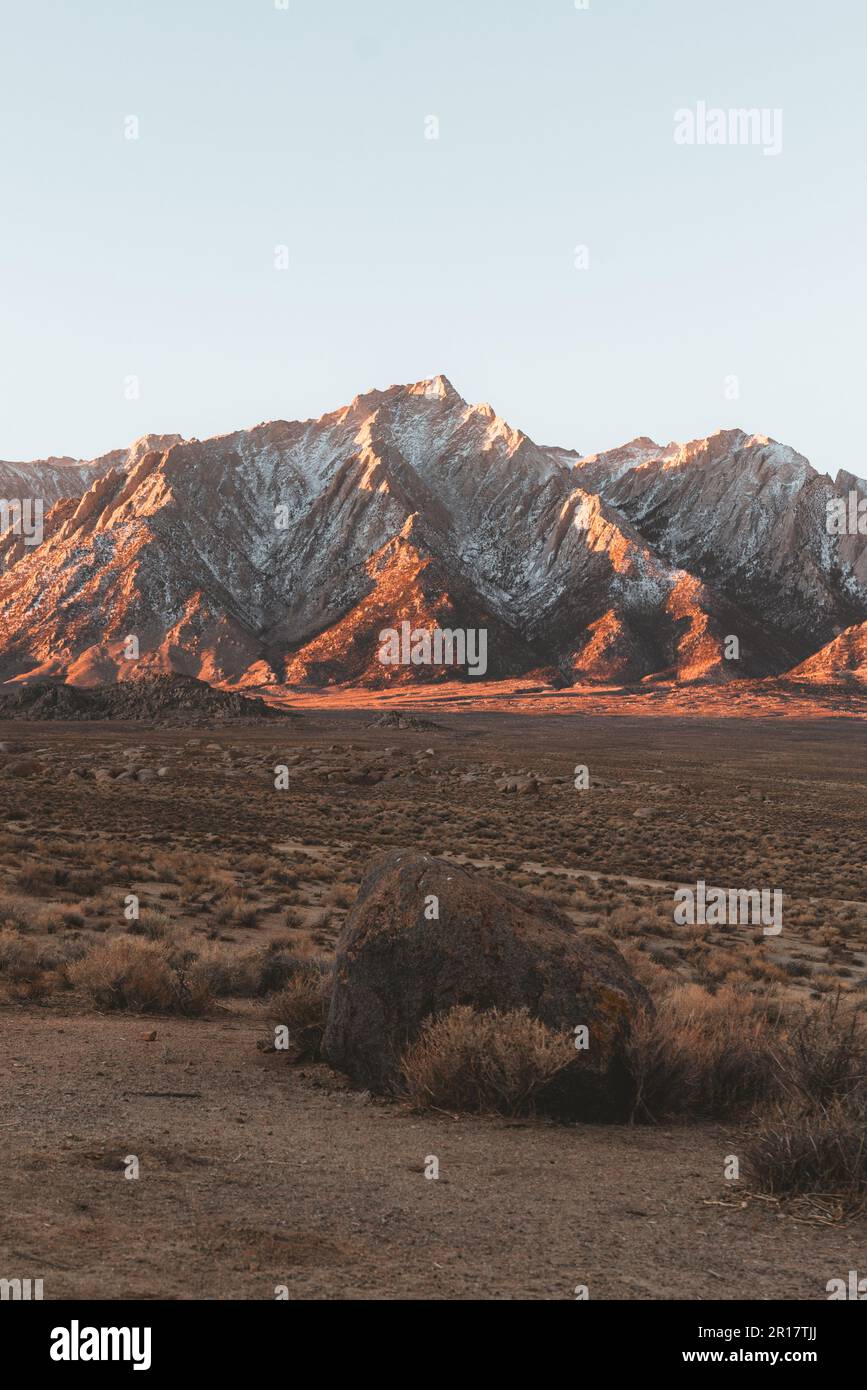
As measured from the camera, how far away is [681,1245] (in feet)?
18.5

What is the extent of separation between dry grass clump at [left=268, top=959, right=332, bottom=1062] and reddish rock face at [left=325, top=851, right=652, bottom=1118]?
0.79 metres

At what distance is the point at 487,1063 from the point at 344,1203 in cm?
226

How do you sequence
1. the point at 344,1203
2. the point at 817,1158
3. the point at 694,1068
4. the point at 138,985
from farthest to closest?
the point at 138,985, the point at 694,1068, the point at 817,1158, the point at 344,1203

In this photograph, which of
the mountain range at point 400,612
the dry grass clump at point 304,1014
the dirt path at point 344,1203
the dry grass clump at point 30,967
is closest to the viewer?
the dirt path at point 344,1203

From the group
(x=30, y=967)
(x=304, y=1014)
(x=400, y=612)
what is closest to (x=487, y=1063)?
(x=304, y=1014)

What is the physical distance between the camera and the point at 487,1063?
26.6 ft

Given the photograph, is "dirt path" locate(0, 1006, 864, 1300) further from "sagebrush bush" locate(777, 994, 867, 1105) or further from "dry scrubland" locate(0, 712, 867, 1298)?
"sagebrush bush" locate(777, 994, 867, 1105)

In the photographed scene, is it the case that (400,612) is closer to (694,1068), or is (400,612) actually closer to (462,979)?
(462,979)

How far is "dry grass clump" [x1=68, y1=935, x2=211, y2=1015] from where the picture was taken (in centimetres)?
1183

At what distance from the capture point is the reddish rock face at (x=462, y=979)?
8445 mm

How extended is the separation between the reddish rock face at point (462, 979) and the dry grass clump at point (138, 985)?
3277 millimetres

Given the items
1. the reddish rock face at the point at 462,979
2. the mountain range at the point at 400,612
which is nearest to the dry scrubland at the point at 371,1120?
the reddish rock face at the point at 462,979

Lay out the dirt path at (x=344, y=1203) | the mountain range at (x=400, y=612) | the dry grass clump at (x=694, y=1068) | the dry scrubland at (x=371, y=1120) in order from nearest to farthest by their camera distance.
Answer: the dirt path at (x=344, y=1203), the dry scrubland at (x=371, y=1120), the dry grass clump at (x=694, y=1068), the mountain range at (x=400, y=612)

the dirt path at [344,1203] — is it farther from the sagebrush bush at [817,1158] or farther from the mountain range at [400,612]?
the mountain range at [400,612]
